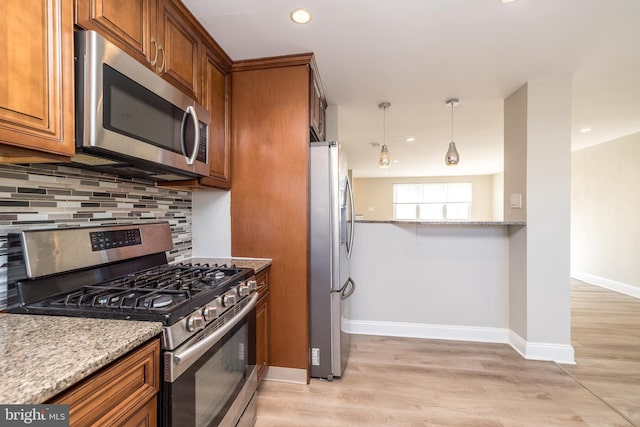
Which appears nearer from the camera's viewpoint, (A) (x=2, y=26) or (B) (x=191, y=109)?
(A) (x=2, y=26)

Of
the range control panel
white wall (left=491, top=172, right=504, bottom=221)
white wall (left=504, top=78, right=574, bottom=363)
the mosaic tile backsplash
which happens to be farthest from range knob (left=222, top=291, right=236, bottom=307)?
white wall (left=491, top=172, right=504, bottom=221)

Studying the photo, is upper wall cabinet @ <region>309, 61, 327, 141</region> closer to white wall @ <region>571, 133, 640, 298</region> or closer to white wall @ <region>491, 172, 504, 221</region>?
white wall @ <region>571, 133, 640, 298</region>

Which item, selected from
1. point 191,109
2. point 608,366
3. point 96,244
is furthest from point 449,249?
point 96,244

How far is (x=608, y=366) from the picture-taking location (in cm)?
231

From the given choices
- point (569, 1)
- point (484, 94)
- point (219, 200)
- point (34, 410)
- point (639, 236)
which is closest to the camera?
point (34, 410)

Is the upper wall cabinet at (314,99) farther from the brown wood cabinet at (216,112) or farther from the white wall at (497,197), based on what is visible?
the white wall at (497,197)

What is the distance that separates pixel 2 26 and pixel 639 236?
6.33 meters

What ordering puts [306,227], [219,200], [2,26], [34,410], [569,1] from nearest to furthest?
[34,410]
[2,26]
[569,1]
[306,227]
[219,200]

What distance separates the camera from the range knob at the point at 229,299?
52.2 inches

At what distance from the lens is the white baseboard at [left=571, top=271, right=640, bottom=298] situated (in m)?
4.19

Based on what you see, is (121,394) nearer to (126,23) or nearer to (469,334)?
(126,23)

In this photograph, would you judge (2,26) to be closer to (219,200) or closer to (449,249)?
(219,200)

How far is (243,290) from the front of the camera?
1.53 meters

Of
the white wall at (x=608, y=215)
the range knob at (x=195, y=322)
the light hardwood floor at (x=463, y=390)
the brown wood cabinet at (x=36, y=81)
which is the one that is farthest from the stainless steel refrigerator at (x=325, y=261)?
the white wall at (x=608, y=215)
